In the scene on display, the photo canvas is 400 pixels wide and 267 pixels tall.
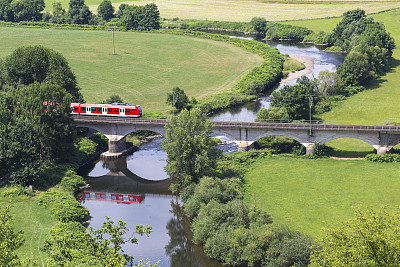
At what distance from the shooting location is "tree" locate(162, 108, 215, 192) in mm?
91500

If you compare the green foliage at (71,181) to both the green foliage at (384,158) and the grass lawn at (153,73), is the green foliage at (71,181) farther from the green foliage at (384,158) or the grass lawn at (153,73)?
the green foliage at (384,158)

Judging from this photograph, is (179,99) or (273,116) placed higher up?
(179,99)

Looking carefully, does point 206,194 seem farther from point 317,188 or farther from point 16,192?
point 16,192

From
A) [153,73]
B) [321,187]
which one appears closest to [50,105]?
[321,187]

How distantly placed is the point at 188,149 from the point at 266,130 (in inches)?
890

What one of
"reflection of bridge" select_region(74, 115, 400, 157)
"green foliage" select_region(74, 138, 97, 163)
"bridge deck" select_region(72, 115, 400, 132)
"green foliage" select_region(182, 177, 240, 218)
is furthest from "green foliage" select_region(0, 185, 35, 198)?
"bridge deck" select_region(72, 115, 400, 132)

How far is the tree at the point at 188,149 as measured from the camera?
91.5 m

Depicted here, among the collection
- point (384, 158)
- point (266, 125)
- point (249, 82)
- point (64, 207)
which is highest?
point (249, 82)

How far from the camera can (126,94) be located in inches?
6083

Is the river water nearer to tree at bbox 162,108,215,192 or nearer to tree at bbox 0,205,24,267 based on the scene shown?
tree at bbox 162,108,215,192

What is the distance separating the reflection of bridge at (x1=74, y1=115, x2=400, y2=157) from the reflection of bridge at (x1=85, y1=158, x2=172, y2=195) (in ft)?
33.0

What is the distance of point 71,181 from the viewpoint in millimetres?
97625

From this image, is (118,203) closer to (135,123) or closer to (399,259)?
(135,123)

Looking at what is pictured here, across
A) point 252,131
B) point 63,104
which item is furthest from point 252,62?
point 63,104
